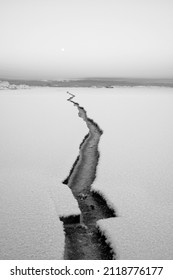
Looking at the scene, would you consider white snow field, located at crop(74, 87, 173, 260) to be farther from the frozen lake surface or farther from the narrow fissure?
the narrow fissure

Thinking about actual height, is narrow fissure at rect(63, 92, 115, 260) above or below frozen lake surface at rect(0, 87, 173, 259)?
below

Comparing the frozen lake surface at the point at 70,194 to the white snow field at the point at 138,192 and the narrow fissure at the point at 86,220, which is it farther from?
the narrow fissure at the point at 86,220

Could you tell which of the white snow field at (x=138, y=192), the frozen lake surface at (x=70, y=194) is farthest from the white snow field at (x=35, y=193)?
the white snow field at (x=138, y=192)

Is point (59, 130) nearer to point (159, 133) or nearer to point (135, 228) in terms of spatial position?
point (159, 133)

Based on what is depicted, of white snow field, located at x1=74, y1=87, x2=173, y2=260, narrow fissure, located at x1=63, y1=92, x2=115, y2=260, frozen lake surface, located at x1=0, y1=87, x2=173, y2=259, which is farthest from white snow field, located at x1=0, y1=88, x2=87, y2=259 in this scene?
white snow field, located at x1=74, y1=87, x2=173, y2=260

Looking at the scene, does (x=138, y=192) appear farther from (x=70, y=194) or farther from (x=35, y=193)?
(x=35, y=193)

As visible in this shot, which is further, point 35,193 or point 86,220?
point 35,193

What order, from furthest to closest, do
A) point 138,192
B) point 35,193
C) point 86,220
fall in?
point 138,192, point 35,193, point 86,220

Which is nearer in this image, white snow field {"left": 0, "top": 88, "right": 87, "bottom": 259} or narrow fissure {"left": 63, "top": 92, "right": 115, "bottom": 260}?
white snow field {"left": 0, "top": 88, "right": 87, "bottom": 259}

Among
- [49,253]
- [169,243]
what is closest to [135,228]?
[169,243]

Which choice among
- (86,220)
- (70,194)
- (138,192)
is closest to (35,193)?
(70,194)
